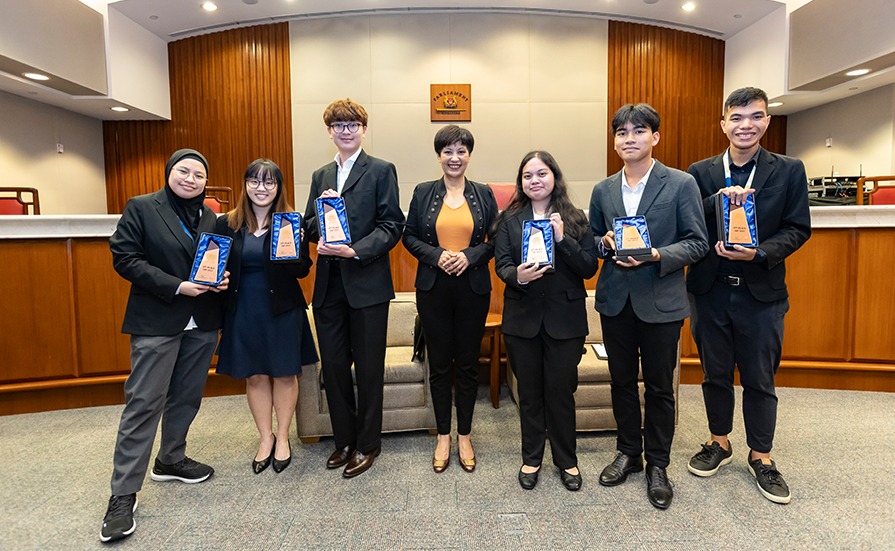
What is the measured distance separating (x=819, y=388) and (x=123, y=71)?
826cm

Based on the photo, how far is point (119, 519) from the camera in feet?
5.97

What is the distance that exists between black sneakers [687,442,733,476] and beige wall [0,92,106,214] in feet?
26.5

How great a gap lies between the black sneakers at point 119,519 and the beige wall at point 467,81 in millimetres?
5388

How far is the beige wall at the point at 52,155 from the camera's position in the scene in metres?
5.98

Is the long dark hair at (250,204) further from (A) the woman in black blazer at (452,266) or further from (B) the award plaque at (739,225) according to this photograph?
(B) the award plaque at (739,225)

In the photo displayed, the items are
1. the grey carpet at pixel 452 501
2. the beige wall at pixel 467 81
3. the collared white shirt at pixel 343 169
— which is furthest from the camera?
the beige wall at pixel 467 81

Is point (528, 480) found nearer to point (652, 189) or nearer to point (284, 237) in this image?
point (652, 189)

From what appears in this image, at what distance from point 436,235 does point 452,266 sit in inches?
8.3

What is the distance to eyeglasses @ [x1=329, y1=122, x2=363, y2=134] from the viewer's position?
213cm

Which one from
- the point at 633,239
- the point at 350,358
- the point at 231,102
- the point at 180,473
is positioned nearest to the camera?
the point at 633,239

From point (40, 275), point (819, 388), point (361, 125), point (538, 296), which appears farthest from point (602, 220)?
point (40, 275)

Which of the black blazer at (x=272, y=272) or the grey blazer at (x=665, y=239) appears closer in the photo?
the grey blazer at (x=665, y=239)

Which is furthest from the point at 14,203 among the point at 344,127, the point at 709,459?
the point at 709,459

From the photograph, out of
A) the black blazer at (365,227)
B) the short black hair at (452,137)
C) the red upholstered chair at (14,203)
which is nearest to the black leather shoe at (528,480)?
the black blazer at (365,227)
